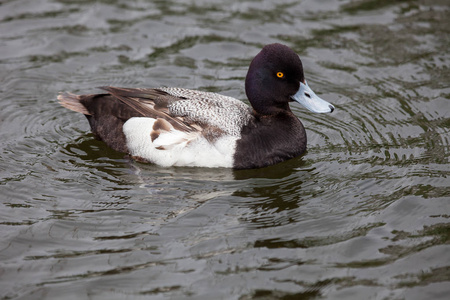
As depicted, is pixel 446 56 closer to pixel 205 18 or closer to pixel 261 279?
pixel 205 18

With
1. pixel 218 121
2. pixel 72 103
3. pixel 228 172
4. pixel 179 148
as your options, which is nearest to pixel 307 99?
pixel 218 121

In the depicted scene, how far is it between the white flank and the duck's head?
2.38 feet

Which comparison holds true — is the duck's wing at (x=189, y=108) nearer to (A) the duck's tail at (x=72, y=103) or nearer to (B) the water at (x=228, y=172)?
(A) the duck's tail at (x=72, y=103)

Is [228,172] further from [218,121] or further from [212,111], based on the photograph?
[212,111]

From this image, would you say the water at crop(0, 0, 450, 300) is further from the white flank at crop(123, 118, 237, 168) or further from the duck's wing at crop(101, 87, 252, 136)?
the duck's wing at crop(101, 87, 252, 136)

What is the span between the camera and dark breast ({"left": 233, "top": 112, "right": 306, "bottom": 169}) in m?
7.37

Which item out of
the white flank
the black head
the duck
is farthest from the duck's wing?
the black head

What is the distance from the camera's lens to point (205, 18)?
11227 mm

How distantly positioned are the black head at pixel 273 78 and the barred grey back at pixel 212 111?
0.25 m

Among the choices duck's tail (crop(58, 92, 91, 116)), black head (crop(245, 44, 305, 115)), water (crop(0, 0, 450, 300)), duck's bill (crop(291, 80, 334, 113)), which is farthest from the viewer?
duck's tail (crop(58, 92, 91, 116))

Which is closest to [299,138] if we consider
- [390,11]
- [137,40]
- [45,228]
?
[45,228]

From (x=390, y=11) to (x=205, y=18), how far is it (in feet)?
11.2

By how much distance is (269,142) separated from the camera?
7.52m

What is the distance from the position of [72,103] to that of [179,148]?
170 centimetres
